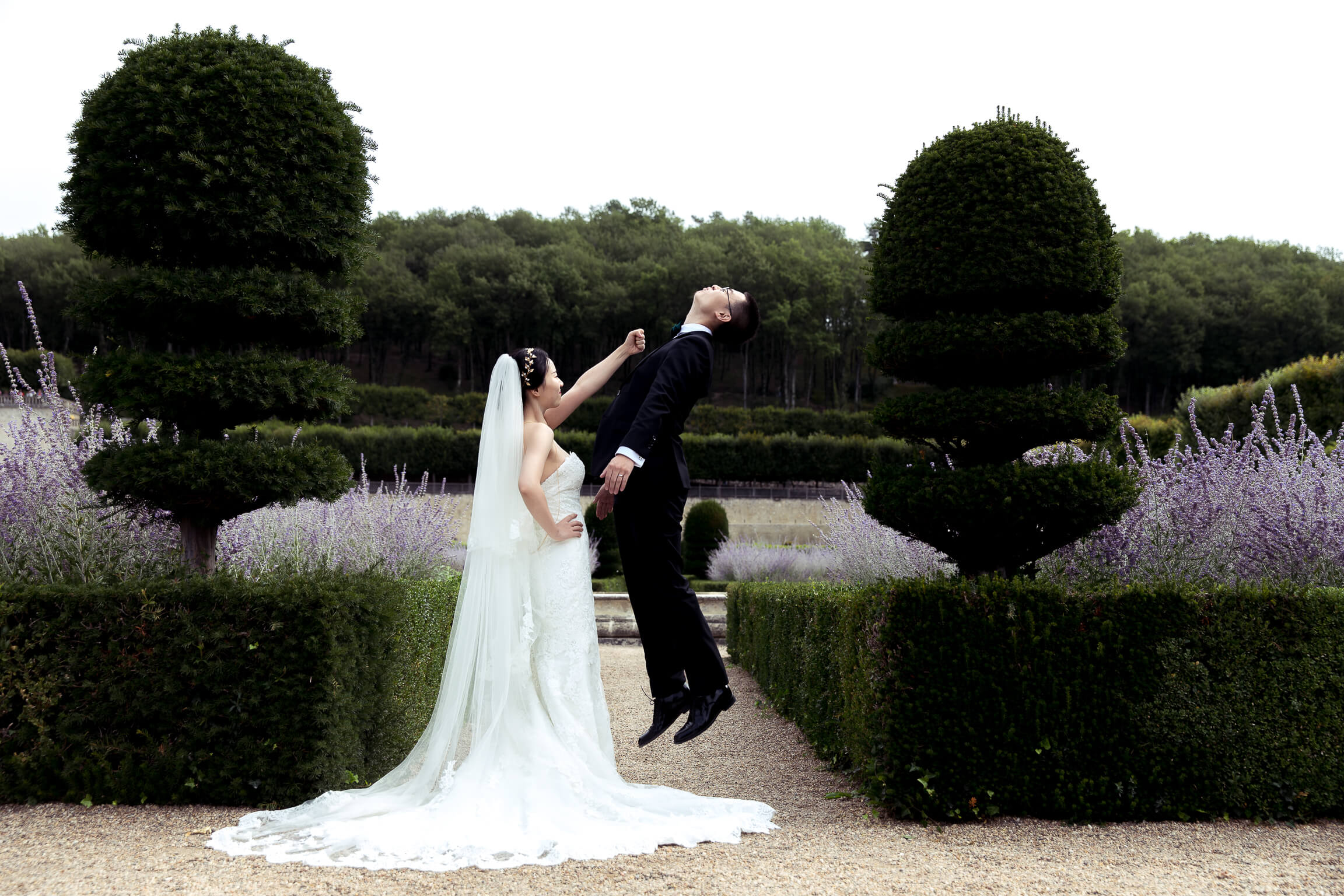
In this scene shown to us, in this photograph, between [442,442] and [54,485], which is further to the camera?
[442,442]

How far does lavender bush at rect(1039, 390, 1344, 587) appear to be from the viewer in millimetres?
5133

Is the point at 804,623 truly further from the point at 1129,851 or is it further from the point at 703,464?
the point at 703,464

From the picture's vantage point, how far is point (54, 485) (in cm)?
517

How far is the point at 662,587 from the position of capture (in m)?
4.38

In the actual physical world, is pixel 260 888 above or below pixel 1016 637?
below

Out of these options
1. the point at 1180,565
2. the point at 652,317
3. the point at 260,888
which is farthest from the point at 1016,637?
the point at 652,317

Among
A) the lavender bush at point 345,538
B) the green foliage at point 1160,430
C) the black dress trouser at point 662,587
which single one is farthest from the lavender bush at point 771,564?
the black dress trouser at point 662,587

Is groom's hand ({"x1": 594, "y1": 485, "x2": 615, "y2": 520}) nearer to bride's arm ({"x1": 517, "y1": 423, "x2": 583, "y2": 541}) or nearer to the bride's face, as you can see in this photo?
bride's arm ({"x1": 517, "y1": 423, "x2": 583, "y2": 541})

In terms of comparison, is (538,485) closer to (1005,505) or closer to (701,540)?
(1005,505)

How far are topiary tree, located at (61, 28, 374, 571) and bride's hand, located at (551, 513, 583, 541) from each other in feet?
5.28

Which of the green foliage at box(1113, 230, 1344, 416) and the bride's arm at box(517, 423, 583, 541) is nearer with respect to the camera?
the bride's arm at box(517, 423, 583, 541)

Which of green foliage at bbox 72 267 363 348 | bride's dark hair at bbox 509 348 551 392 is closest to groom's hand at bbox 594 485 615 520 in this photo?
bride's dark hair at bbox 509 348 551 392

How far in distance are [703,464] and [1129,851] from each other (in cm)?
3073

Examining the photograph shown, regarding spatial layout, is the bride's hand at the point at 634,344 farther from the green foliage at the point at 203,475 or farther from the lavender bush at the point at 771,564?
the lavender bush at the point at 771,564
